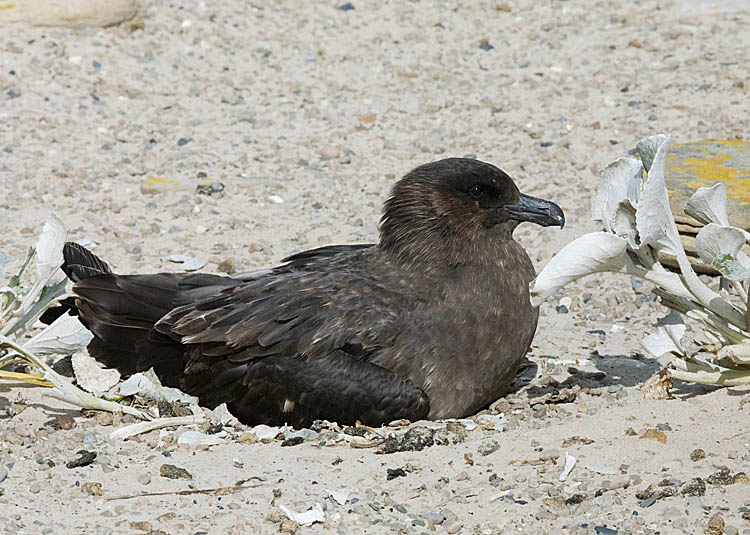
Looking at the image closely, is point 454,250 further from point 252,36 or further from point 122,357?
point 252,36

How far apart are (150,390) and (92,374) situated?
41cm

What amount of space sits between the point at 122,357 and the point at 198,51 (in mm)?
4730

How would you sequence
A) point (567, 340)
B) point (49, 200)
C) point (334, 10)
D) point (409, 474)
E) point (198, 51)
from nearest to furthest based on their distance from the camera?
point (409, 474), point (567, 340), point (49, 200), point (198, 51), point (334, 10)

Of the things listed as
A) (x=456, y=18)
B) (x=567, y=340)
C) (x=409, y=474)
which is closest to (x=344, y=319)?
(x=409, y=474)

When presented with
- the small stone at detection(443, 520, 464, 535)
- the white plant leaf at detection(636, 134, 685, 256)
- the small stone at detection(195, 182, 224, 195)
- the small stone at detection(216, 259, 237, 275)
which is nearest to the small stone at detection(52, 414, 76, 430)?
the small stone at detection(216, 259, 237, 275)

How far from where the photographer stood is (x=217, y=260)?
21.7 ft

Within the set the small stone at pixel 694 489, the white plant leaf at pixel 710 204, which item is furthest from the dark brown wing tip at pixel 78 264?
the small stone at pixel 694 489

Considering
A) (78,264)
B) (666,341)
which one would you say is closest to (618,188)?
(666,341)

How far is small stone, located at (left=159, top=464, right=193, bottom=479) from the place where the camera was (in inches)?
167

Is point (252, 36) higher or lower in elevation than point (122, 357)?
higher

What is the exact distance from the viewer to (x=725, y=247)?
4.05 m

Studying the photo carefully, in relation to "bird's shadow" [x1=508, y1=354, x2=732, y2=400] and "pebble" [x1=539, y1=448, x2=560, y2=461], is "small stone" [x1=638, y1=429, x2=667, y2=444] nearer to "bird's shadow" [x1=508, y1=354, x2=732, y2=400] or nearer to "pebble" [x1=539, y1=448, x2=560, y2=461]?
"pebble" [x1=539, y1=448, x2=560, y2=461]

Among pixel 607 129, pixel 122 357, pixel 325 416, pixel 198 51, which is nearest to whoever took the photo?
pixel 325 416

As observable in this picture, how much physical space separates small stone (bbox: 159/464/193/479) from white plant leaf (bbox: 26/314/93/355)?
0.98 m
